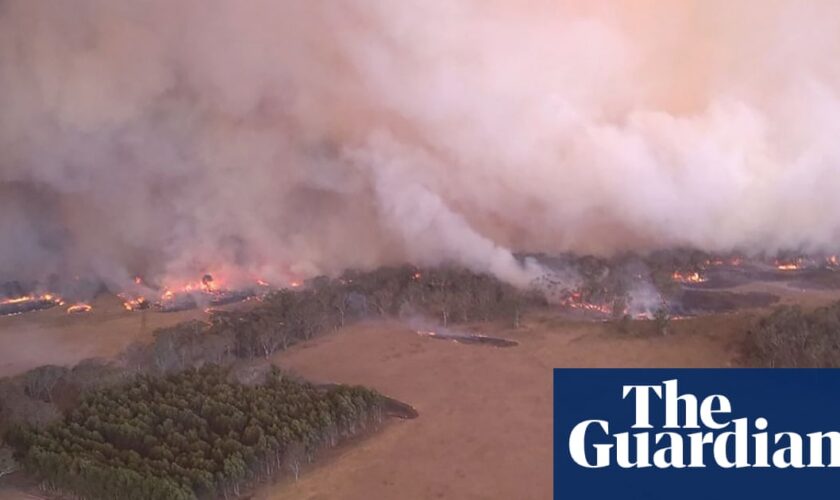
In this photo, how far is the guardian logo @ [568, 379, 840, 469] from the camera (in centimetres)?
736

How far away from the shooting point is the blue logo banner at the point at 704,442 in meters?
7.19

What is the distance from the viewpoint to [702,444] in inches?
292

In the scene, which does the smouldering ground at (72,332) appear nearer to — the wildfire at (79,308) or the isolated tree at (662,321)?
the wildfire at (79,308)

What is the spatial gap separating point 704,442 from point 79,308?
11.0 metres

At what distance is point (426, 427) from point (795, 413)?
377 centimetres

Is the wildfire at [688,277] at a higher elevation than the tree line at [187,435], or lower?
higher

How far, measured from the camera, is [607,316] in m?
11.0

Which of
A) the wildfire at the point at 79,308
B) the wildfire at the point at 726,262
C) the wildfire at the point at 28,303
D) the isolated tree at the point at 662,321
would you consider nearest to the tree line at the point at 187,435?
the isolated tree at the point at 662,321

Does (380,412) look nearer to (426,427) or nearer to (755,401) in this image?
(426,427)

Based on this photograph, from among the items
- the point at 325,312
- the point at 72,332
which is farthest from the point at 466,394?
the point at 72,332

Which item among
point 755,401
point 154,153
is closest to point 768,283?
point 755,401

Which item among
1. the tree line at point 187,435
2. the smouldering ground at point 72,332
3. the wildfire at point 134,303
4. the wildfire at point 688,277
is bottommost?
the tree line at point 187,435

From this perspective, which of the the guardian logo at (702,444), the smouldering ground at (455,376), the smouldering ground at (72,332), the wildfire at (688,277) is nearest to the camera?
the the guardian logo at (702,444)

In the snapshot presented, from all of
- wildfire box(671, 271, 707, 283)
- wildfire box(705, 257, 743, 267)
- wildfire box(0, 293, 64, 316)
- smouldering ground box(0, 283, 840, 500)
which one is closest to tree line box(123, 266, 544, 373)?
smouldering ground box(0, 283, 840, 500)
